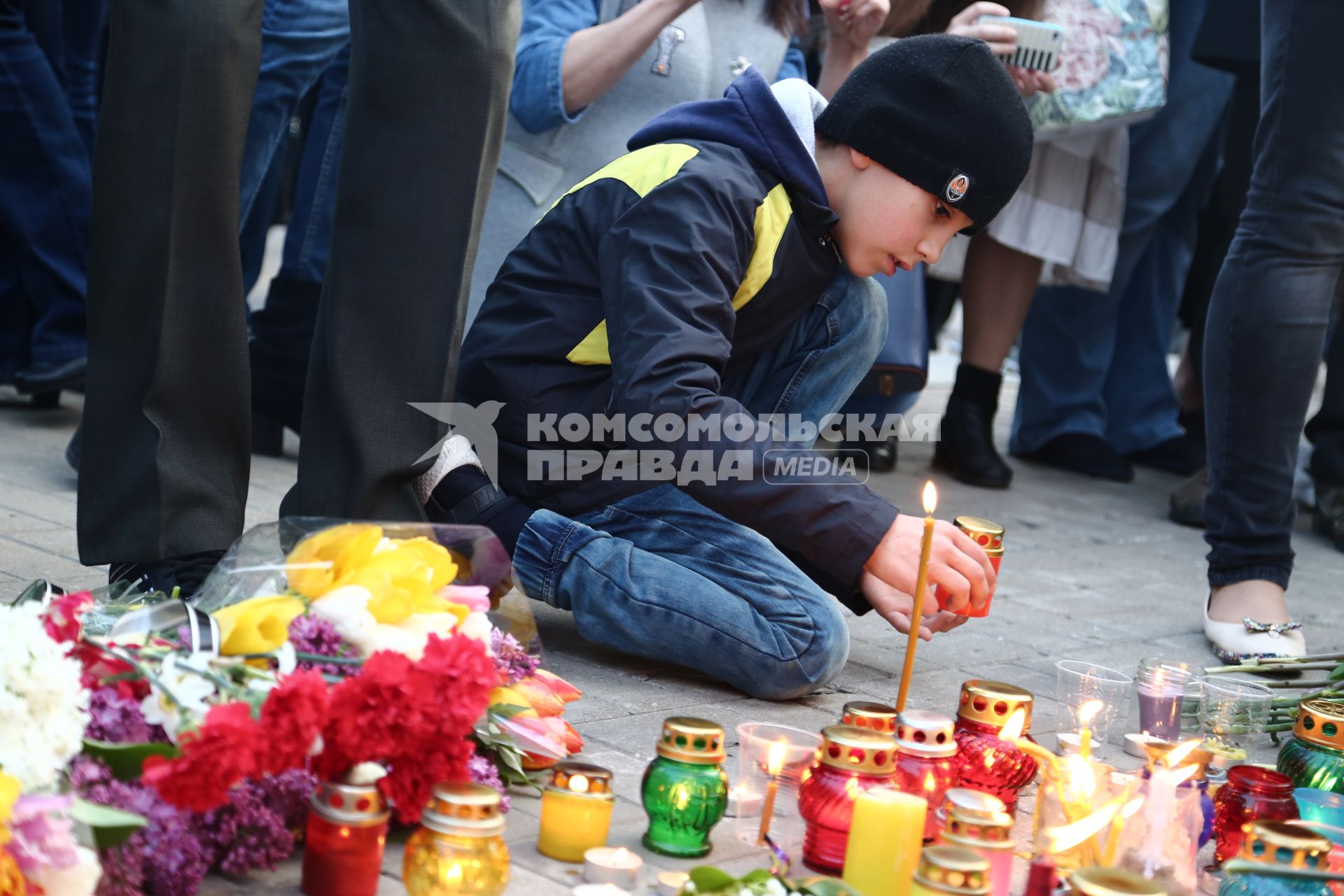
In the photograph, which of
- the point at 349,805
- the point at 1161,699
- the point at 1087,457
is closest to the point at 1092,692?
the point at 1161,699

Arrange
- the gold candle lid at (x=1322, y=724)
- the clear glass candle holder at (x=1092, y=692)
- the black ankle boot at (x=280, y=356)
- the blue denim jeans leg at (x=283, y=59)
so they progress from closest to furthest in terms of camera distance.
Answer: the gold candle lid at (x=1322, y=724) < the clear glass candle holder at (x=1092, y=692) < the blue denim jeans leg at (x=283, y=59) < the black ankle boot at (x=280, y=356)

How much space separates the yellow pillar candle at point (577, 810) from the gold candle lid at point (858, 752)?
21 cm

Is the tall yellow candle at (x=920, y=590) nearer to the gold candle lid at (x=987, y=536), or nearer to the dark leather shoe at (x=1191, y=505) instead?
the gold candle lid at (x=987, y=536)

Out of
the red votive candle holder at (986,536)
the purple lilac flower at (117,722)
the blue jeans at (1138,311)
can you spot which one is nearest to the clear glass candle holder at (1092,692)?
the red votive candle holder at (986,536)

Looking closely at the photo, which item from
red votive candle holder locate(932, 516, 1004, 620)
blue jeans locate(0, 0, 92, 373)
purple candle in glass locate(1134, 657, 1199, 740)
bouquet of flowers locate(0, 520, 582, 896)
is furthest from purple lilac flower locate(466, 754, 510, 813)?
blue jeans locate(0, 0, 92, 373)

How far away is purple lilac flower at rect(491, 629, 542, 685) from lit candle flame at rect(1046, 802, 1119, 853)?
1.84ft

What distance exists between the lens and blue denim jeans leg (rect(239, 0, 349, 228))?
3.18m

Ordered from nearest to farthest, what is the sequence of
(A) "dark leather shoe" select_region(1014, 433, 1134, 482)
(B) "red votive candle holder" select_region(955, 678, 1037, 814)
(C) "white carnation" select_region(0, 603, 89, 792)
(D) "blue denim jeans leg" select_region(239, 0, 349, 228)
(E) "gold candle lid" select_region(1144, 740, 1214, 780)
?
(C) "white carnation" select_region(0, 603, 89, 792)
(E) "gold candle lid" select_region(1144, 740, 1214, 780)
(B) "red votive candle holder" select_region(955, 678, 1037, 814)
(D) "blue denim jeans leg" select_region(239, 0, 349, 228)
(A) "dark leather shoe" select_region(1014, 433, 1134, 482)

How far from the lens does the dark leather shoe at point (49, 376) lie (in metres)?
3.30

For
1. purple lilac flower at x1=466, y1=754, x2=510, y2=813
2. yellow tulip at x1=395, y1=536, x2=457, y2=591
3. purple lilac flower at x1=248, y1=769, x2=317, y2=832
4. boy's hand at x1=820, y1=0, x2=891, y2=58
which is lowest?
purple lilac flower at x1=466, y1=754, x2=510, y2=813

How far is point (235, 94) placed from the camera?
1914 mm

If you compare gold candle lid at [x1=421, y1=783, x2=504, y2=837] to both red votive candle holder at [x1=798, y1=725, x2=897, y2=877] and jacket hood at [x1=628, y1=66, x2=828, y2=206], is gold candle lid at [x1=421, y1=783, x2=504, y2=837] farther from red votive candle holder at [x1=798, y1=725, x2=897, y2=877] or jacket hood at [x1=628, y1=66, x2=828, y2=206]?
jacket hood at [x1=628, y1=66, x2=828, y2=206]

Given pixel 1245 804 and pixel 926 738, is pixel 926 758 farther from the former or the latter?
pixel 1245 804

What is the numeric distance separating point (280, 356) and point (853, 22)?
1451 mm
